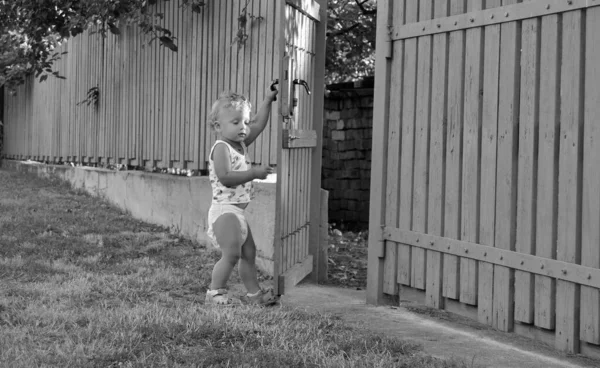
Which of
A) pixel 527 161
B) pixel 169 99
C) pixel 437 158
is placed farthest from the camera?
pixel 169 99

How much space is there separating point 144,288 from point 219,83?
9.06 ft

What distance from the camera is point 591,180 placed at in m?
4.22

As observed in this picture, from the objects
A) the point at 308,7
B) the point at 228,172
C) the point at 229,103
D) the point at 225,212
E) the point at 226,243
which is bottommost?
the point at 226,243

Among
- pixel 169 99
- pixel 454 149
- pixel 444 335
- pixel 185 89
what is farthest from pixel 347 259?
pixel 444 335

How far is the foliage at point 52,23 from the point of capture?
31.5 feet

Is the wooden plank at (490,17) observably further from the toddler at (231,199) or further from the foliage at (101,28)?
the foliage at (101,28)

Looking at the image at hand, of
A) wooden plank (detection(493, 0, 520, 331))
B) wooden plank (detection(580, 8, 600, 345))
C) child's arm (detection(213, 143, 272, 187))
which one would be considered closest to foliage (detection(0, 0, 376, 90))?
child's arm (detection(213, 143, 272, 187))

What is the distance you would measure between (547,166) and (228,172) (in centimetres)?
210

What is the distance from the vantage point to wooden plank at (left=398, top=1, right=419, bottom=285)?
5.59 metres

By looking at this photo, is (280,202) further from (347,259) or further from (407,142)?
(347,259)

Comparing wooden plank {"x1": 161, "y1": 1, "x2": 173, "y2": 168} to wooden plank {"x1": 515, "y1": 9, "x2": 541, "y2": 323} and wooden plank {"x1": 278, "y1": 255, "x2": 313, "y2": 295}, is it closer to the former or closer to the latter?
wooden plank {"x1": 278, "y1": 255, "x2": 313, "y2": 295}

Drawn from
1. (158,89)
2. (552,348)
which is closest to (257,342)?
(552,348)

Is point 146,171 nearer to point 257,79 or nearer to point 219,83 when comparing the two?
point 219,83

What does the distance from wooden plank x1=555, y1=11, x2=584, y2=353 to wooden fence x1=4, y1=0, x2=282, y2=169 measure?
3.26 metres
